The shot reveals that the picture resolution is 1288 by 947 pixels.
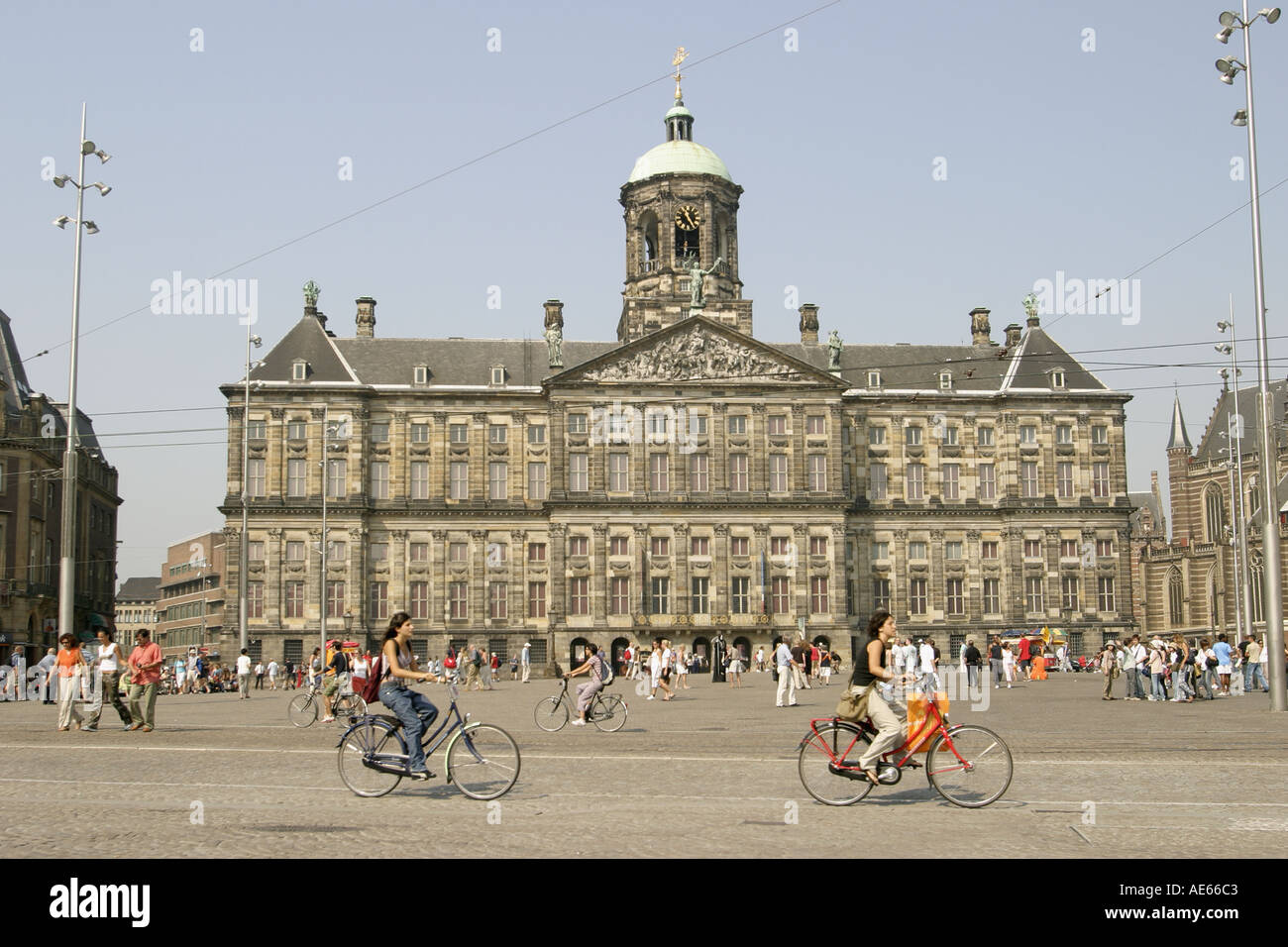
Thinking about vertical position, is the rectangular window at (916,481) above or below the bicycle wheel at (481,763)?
above

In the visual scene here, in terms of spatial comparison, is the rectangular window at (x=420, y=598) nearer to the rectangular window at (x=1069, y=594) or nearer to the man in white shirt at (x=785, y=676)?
the rectangular window at (x=1069, y=594)

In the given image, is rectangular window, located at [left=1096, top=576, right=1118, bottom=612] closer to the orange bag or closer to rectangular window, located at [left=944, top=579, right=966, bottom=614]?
rectangular window, located at [left=944, top=579, right=966, bottom=614]

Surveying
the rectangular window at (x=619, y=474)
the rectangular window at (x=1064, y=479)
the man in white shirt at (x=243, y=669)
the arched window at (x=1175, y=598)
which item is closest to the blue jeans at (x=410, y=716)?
the man in white shirt at (x=243, y=669)

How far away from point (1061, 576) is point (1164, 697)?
126 feet

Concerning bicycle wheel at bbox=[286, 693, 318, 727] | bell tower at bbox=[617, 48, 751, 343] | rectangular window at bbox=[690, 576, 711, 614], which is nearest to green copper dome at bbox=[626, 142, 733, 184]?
bell tower at bbox=[617, 48, 751, 343]

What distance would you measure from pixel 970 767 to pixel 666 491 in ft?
184

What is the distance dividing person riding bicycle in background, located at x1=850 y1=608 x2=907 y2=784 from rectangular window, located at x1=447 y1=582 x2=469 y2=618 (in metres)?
57.4

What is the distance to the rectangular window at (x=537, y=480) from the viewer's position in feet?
229

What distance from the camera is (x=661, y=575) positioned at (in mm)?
67938

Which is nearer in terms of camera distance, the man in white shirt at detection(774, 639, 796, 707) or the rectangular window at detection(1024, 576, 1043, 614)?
the man in white shirt at detection(774, 639, 796, 707)

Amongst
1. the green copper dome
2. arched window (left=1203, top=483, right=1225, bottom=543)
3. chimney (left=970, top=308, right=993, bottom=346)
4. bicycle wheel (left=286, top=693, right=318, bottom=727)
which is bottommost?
bicycle wheel (left=286, top=693, right=318, bottom=727)

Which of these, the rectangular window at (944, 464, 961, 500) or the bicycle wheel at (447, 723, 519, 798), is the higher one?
the rectangular window at (944, 464, 961, 500)

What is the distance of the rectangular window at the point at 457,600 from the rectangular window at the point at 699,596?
11516 millimetres

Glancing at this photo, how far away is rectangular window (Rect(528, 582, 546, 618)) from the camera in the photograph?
69250 mm
